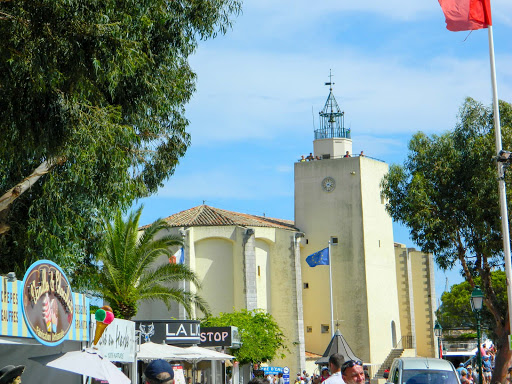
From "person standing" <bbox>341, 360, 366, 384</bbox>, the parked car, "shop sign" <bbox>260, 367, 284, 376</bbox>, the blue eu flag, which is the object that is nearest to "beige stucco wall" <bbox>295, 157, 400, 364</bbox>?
the blue eu flag

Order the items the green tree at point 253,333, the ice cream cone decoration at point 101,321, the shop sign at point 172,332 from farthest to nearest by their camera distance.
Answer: the green tree at point 253,333 < the shop sign at point 172,332 < the ice cream cone decoration at point 101,321

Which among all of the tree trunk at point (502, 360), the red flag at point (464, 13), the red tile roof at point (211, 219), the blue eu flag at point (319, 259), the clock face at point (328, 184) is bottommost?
the tree trunk at point (502, 360)

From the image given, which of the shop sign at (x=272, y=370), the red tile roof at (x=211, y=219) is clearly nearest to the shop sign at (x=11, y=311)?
the shop sign at (x=272, y=370)

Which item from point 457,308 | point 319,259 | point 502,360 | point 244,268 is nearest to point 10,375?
point 502,360

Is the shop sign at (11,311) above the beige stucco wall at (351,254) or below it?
below

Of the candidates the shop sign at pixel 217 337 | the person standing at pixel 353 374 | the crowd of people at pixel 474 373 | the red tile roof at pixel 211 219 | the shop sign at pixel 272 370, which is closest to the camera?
the person standing at pixel 353 374

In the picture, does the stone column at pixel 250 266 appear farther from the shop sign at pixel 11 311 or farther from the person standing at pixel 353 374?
the person standing at pixel 353 374

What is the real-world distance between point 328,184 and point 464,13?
138ft

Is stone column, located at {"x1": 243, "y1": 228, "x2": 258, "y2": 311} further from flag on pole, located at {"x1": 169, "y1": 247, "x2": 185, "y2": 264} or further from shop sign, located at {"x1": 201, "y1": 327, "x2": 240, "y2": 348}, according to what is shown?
shop sign, located at {"x1": 201, "y1": 327, "x2": 240, "y2": 348}

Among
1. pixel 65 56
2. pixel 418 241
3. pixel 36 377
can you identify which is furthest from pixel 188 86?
pixel 418 241

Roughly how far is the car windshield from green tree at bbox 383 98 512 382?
501 inches

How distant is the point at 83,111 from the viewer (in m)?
15.3

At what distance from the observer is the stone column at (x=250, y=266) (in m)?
55.1

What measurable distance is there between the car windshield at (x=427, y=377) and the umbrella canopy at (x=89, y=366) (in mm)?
7853
